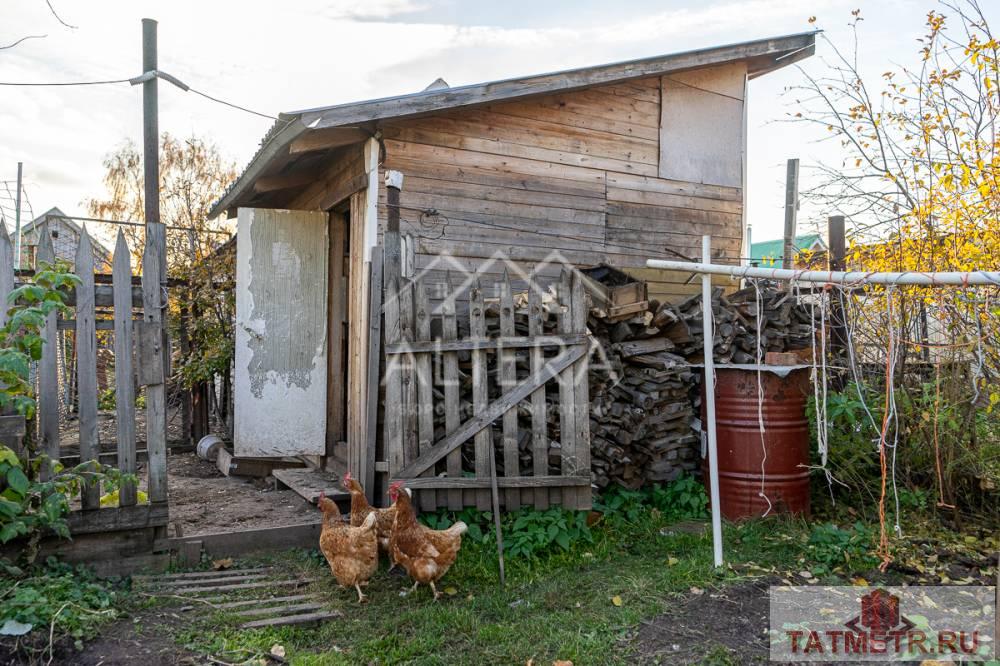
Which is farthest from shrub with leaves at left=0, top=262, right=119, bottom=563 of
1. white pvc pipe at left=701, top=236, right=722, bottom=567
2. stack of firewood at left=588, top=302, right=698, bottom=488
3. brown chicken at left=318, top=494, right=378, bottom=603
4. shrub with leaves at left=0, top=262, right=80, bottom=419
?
white pvc pipe at left=701, top=236, right=722, bottom=567

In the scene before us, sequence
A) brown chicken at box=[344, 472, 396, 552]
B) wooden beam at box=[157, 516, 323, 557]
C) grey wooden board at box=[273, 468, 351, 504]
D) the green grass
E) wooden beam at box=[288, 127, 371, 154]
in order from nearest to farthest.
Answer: the green grass < brown chicken at box=[344, 472, 396, 552] < wooden beam at box=[157, 516, 323, 557] < grey wooden board at box=[273, 468, 351, 504] < wooden beam at box=[288, 127, 371, 154]

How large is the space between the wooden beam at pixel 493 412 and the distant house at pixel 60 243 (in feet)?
28.0

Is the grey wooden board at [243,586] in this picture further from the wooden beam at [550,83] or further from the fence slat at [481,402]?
the wooden beam at [550,83]

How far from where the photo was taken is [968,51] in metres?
5.65

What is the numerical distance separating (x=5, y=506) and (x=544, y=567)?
302 centimetres

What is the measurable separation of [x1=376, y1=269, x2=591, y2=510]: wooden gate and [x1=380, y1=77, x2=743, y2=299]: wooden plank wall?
1.35 meters

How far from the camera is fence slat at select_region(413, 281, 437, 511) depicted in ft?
16.3

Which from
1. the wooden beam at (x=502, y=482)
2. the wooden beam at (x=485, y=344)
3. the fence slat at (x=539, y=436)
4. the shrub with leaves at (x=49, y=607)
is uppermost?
the wooden beam at (x=485, y=344)

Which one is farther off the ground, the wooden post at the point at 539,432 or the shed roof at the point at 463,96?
the shed roof at the point at 463,96

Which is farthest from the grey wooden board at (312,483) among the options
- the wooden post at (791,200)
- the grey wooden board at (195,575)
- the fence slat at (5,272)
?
the wooden post at (791,200)

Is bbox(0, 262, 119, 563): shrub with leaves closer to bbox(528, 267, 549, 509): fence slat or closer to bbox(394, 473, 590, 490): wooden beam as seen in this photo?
bbox(394, 473, 590, 490): wooden beam

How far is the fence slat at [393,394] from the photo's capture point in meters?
4.98

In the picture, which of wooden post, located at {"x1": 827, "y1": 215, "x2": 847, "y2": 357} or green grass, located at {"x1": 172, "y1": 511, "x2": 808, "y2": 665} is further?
wooden post, located at {"x1": 827, "y1": 215, "x2": 847, "y2": 357}
